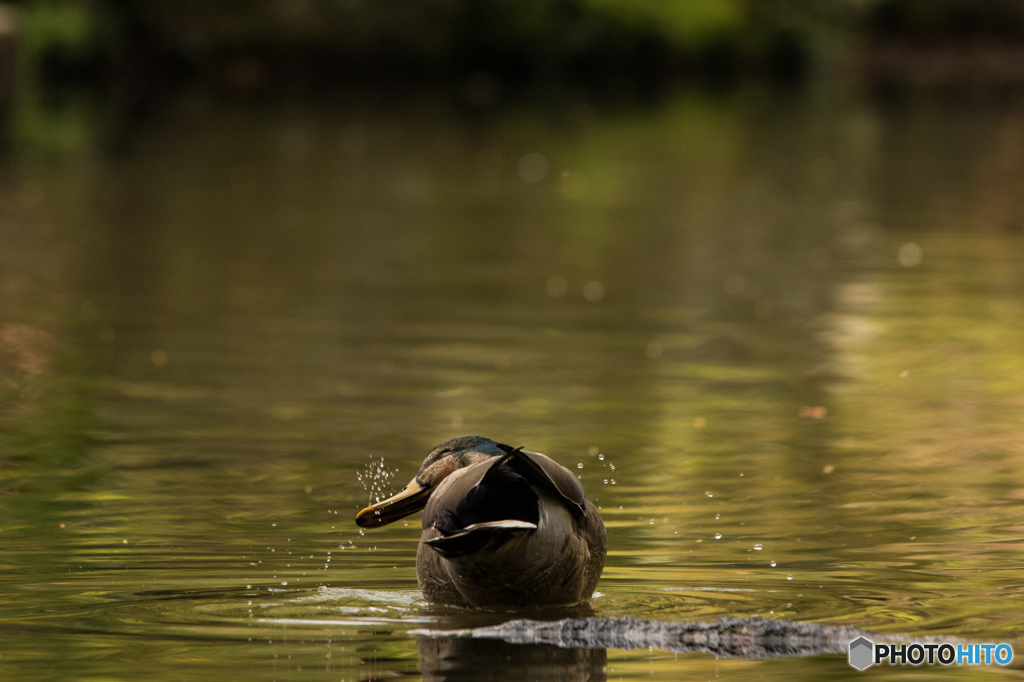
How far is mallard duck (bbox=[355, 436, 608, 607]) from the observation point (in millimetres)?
4910

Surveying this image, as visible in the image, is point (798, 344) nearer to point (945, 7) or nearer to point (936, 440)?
point (936, 440)

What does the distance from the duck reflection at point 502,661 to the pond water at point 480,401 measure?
0.05ft

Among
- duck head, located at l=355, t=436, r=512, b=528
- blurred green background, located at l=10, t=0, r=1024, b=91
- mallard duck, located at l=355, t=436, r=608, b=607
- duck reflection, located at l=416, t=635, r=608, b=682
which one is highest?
blurred green background, located at l=10, t=0, r=1024, b=91

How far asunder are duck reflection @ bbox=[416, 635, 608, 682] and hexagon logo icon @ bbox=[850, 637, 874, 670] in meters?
0.62

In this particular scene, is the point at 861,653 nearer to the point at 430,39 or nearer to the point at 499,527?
the point at 499,527

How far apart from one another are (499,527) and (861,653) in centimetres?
98

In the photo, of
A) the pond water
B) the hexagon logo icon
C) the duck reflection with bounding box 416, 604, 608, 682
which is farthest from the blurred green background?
the hexagon logo icon

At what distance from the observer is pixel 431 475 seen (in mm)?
5449

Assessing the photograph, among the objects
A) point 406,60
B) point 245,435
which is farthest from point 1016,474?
point 406,60

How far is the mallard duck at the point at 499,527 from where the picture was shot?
491 cm

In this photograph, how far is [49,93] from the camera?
129ft

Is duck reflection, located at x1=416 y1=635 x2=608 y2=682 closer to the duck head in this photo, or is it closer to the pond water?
the pond water

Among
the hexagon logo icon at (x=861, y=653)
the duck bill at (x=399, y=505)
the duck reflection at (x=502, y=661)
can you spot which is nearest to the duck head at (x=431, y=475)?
the duck bill at (x=399, y=505)

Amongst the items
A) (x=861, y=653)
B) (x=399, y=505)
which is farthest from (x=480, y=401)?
(x=861, y=653)
